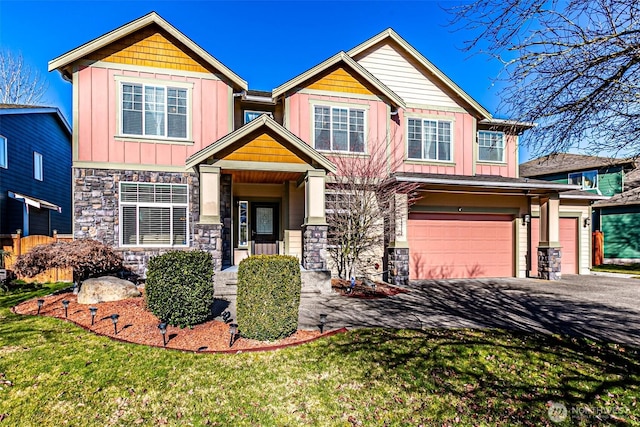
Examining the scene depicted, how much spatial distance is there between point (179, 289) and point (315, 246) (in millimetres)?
4407

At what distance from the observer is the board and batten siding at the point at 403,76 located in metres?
12.7

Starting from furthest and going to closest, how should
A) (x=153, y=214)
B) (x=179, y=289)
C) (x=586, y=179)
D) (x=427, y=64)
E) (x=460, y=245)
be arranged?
(x=586, y=179) → (x=427, y=64) → (x=460, y=245) → (x=153, y=214) → (x=179, y=289)

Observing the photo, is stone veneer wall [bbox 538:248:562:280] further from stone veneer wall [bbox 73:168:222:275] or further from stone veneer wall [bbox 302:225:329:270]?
stone veneer wall [bbox 73:168:222:275]

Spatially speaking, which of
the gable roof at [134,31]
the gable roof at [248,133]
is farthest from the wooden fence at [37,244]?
the gable roof at [248,133]

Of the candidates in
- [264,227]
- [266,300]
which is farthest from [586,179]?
[266,300]

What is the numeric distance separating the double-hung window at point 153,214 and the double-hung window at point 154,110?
5.45ft

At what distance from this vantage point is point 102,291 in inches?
280

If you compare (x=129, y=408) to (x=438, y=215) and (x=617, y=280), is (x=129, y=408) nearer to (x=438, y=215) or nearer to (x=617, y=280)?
(x=438, y=215)

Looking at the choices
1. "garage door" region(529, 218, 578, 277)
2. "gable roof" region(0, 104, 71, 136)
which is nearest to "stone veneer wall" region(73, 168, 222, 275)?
"gable roof" region(0, 104, 71, 136)

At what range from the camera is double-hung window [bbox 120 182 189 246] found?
32.8ft

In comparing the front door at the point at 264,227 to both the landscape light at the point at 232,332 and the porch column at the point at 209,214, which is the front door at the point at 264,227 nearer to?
the porch column at the point at 209,214

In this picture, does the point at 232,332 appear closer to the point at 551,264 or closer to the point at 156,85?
the point at 156,85

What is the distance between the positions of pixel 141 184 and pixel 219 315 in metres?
5.69

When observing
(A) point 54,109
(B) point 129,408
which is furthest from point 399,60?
(A) point 54,109
